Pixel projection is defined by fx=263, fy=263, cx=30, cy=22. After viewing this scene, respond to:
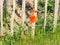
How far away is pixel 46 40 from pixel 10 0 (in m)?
1.23

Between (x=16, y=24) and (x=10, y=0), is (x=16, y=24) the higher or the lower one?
the lower one

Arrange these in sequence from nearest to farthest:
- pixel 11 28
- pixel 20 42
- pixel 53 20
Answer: pixel 20 42 → pixel 11 28 → pixel 53 20

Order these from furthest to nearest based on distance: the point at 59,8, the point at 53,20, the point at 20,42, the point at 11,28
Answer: the point at 59,8
the point at 53,20
the point at 11,28
the point at 20,42

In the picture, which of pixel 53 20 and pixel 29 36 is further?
pixel 53 20

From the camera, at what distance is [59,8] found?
17.6 ft

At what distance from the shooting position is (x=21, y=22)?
4.96m

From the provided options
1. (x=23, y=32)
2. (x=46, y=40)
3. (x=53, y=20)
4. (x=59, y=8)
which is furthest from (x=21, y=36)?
(x=59, y=8)

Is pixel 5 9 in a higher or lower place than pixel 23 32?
higher

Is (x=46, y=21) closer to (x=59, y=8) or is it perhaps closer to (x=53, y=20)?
(x=53, y=20)

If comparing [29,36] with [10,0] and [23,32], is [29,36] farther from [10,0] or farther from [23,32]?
[10,0]

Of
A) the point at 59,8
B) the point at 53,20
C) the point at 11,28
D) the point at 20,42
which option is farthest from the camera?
the point at 59,8

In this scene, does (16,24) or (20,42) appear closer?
Answer: (20,42)

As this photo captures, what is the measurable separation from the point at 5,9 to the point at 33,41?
0.82m

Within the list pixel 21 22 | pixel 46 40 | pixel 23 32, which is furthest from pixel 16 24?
pixel 46 40
